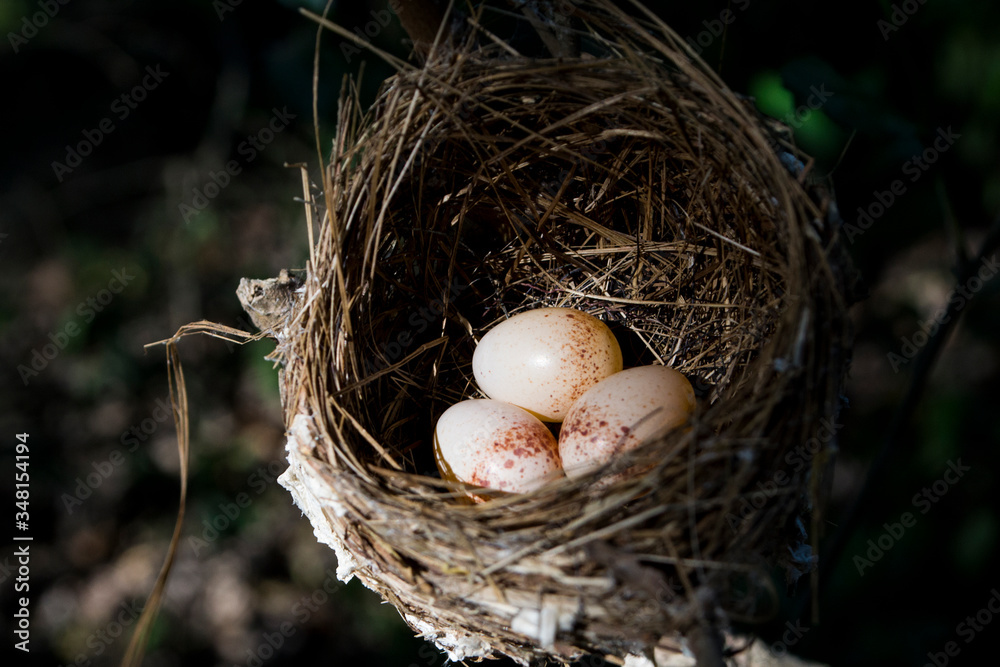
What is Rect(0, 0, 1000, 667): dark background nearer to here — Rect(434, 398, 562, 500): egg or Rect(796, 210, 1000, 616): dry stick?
Rect(796, 210, 1000, 616): dry stick

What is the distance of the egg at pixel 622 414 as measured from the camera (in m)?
1.02

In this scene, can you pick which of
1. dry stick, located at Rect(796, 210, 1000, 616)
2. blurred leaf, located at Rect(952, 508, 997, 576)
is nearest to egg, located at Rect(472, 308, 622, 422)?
dry stick, located at Rect(796, 210, 1000, 616)

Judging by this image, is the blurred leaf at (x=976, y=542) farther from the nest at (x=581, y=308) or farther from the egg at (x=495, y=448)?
the egg at (x=495, y=448)

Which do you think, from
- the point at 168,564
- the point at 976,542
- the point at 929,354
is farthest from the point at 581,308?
the point at 976,542

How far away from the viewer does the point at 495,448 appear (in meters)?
1.06

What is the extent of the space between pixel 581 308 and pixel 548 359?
0.21 m

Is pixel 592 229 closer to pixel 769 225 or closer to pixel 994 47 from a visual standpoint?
pixel 769 225

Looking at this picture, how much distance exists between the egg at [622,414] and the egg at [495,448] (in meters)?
0.04

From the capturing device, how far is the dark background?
1517 millimetres

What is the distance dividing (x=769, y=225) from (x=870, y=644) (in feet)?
3.61

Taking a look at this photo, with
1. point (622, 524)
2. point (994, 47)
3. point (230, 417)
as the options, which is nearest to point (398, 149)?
point (622, 524)

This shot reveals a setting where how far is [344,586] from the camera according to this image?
205 cm

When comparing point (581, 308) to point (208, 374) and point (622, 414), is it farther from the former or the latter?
point (208, 374)

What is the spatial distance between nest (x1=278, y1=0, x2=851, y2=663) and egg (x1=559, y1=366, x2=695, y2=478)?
0.29 ft
